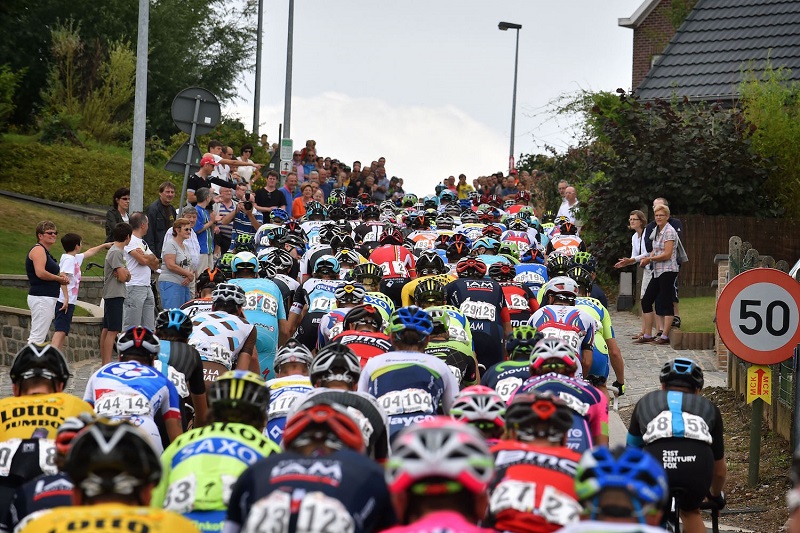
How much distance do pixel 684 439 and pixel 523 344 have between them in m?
1.74

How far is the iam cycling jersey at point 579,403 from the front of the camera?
26.9 ft

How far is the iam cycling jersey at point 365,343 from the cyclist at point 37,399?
294 centimetres

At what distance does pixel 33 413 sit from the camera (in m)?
7.42

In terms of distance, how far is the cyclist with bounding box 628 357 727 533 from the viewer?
8727 millimetres

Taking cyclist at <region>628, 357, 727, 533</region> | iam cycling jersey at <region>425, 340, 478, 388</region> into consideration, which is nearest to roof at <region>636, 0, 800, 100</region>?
iam cycling jersey at <region>425, 340, 478, 388</region>

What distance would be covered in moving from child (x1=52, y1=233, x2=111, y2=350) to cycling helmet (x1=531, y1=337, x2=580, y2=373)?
858cm

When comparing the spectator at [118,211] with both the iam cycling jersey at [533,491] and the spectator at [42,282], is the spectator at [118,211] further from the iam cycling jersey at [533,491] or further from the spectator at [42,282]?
the iam cycling jersey at [533,491]

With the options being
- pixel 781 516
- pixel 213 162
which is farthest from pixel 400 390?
pixel 213 162

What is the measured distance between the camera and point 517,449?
633 centimetres

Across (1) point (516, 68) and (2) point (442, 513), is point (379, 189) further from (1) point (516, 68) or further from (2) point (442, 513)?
(2) point (442, 513)

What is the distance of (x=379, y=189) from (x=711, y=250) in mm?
13946

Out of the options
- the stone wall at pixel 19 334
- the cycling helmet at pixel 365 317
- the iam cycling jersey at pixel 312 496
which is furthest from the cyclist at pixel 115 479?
the stone wall at pixel 19 334

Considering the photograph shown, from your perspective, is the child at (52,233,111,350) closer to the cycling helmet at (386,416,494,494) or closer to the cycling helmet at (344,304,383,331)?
the cycling helmet at (344,304,383,331)

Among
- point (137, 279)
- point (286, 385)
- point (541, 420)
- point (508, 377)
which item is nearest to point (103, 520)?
point (541, 420)
